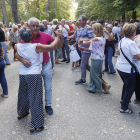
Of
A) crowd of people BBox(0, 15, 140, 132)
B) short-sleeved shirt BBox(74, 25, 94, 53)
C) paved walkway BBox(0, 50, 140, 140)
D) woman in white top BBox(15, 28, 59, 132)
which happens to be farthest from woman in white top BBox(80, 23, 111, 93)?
woman in white top BBox(15, 28, 59, 132)

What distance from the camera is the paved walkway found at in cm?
320

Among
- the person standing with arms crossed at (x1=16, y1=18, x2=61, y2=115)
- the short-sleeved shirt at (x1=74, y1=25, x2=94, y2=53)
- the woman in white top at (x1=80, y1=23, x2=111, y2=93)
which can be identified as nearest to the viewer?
the person standing with arms crossed at (x1=16, y1=18, x2=61, y2=115)

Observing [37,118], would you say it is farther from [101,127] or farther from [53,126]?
[101,127]

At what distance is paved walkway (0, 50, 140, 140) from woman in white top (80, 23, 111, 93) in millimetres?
248

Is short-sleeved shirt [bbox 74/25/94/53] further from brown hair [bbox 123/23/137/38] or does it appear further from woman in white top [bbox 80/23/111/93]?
brown hair [bbox 123/23/137/38]

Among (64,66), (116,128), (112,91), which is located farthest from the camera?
(64,66)

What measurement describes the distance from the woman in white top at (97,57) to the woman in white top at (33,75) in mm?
1819

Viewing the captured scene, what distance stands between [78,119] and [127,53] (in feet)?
5.68

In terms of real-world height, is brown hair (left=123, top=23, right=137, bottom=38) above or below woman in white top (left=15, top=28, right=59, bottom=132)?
above

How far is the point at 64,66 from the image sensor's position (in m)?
8.47

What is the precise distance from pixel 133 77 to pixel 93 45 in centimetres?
155

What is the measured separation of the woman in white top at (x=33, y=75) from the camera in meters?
3.02

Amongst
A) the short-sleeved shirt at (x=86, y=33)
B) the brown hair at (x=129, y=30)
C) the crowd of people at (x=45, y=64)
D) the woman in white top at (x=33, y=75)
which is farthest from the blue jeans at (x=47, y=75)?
the short-sleeved shirt at (x=86, y=33)

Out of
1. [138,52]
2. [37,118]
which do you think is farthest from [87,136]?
[138,52]
